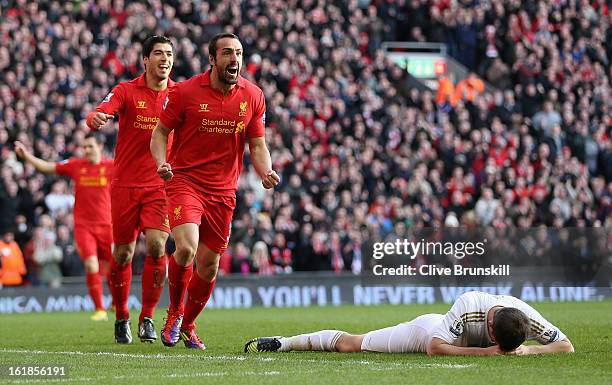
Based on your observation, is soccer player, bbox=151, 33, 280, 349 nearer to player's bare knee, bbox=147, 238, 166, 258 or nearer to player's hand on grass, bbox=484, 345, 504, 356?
player's bare knee, bbox=147, 238, 166, 258

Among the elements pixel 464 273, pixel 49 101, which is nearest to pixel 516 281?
pixel 464 273

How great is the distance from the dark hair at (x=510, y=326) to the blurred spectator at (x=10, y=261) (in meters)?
14.5

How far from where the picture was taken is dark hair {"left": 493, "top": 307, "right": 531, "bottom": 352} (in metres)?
9.33

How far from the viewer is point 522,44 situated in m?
34.4

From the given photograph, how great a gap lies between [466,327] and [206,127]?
3.10m

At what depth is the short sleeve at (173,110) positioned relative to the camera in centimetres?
1156

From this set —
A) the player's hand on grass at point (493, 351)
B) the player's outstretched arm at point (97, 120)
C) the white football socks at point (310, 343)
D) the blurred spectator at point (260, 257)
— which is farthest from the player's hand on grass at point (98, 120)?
the blurred spectator at point (260, 257)

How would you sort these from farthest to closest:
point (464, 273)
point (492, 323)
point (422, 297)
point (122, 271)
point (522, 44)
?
1. point (522, 44)
2. point (422, 297)
3. point (464, 273)
4. point (122, 271)
5. point (492, 323)

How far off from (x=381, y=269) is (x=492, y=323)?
14398 millimetres

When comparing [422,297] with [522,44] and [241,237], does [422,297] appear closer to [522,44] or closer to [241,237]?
[241,237]

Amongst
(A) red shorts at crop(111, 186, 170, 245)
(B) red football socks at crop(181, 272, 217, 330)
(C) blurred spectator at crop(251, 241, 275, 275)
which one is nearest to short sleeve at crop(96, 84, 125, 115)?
(A) red shorts at crop(111, 186, 170, 245)

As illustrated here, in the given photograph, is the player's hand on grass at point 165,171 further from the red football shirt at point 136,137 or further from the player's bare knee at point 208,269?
the red football shirt at point 136,137

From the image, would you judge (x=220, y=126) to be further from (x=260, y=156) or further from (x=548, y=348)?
(x=548, y=348)

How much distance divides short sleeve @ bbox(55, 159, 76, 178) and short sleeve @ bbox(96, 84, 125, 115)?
4498 millimetres
